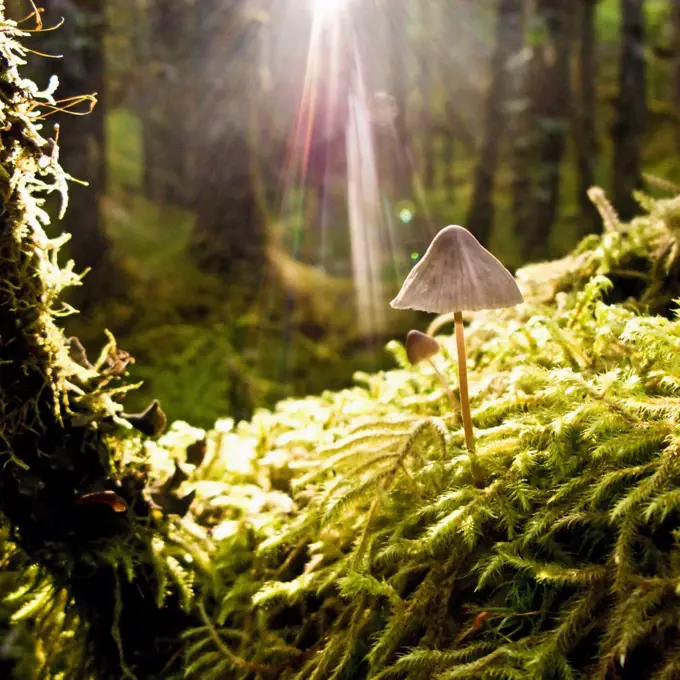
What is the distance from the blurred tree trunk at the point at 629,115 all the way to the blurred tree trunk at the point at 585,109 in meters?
0.49

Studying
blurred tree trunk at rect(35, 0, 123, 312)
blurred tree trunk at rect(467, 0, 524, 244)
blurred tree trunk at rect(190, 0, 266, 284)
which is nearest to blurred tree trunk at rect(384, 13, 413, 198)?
blurred tree trunk at rect(467, 0, 524, 244)

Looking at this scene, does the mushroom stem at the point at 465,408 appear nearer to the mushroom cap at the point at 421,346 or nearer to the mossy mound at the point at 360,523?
the mossy mound at the point at 360,523

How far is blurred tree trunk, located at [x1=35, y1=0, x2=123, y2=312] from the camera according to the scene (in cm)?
541

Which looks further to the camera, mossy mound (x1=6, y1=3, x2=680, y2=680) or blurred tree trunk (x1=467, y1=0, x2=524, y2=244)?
blurred tree trunk (x1=467, y1=0, x2=524, y2=244)

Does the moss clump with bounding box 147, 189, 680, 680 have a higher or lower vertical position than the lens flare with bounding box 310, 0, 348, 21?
lower

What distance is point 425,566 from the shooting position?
4.99 ft

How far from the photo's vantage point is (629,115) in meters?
9.81

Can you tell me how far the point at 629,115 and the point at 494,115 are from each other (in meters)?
2.11

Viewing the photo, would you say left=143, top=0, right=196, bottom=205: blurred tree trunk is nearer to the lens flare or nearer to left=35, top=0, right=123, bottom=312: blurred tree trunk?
left=35, top=0, right=123, bottom=312: blurred tree trunk

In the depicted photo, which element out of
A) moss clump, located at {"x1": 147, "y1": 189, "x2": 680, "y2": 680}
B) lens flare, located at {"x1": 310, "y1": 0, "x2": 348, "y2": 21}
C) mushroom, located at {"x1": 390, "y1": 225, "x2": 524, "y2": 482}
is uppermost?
lens flare, located at {"x1": 310, "y1": 0, "x2": 348, "y2": 21}

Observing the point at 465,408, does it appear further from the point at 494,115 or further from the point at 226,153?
the point at 494,115

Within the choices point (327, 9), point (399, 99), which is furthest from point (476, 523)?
point (399, 99)

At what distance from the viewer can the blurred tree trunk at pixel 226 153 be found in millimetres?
6887

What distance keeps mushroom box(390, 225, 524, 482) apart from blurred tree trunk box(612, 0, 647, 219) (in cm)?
916
